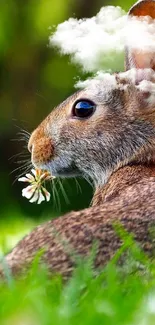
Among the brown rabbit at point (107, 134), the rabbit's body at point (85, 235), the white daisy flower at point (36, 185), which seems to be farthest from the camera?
the white daisy flower at point (36, 185)

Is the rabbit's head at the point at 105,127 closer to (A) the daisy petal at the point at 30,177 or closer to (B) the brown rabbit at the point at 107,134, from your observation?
(B) the brown rabbit at the point at 107,134

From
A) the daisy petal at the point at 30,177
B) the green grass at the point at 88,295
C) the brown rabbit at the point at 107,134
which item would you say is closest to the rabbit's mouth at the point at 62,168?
the brown rabbit at the point at 107,134

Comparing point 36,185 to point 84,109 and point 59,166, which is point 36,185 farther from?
point 84,109

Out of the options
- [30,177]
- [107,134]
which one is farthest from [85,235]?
[30,177]

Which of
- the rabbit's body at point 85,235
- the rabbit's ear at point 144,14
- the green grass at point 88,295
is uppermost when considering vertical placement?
the rabbit's ear at point 144,14

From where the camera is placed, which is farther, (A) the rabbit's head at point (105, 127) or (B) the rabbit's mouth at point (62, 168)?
(B) the rabbit's mouth at point (62, 168)

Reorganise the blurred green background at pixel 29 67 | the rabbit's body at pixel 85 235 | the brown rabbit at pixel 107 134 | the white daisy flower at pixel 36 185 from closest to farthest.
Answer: the rabbit's body at pixel 85 235 → the brown rabbit at pixel 107 134 → the white daisy flower at pixel 36 185 → the blurred green background at pixel 29 67

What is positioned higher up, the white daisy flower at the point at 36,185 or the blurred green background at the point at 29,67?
the blurred green background at the point at 29,67

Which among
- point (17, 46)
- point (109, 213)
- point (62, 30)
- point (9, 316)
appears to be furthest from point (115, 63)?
point (17, 46)

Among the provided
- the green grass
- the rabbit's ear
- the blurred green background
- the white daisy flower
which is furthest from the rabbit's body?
the blurred green background
